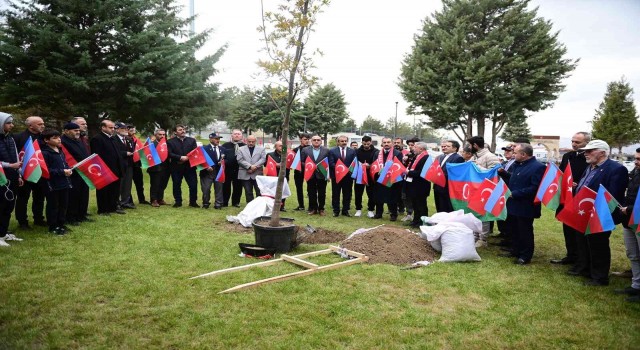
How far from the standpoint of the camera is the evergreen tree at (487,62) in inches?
1040

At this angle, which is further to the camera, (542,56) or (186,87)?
(542,56)

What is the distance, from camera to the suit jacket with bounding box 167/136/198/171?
11117mm

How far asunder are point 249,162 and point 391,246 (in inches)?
225

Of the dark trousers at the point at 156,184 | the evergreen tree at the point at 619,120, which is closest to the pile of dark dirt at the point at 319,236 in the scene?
the dark trousers at the point at 156,184

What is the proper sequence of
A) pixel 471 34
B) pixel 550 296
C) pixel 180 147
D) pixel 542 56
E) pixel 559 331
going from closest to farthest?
pixel 559 331, pixel 550 296, pixel 180 147, pixel 542 56, pixel 471 34

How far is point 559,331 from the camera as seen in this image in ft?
13.1

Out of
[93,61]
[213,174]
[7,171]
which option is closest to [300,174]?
[213,174]

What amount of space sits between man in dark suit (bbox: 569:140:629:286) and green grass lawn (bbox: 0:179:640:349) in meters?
0.28

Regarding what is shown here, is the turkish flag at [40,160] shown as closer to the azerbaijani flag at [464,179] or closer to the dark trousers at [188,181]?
the dark trousers at [188,181]

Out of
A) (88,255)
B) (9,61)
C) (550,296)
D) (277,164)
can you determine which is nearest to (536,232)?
(550,296)

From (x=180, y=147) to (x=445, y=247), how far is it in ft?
25.7

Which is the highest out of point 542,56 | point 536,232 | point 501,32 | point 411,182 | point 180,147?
point 501,32

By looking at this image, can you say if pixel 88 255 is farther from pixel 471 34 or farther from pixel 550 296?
pixel 471 34

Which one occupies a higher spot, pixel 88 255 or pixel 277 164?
pixel 277 164
